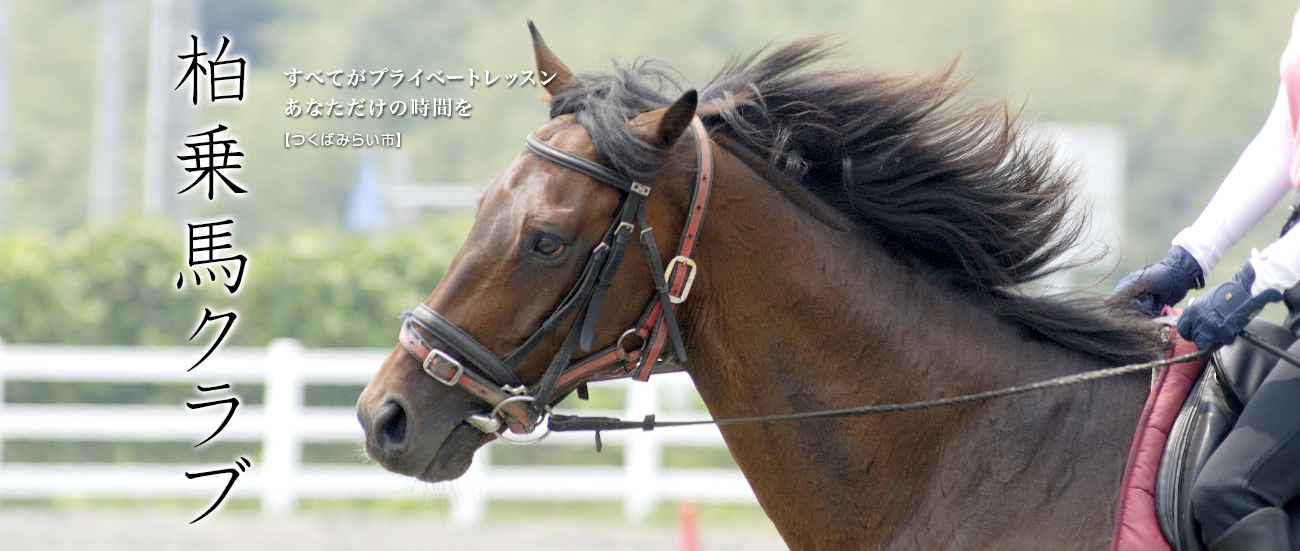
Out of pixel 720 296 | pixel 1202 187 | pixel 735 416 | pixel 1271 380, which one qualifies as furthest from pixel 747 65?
pixel 1202 187

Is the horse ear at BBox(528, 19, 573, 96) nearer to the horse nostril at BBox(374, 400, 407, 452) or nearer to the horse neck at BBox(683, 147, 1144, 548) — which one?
the horse neck at BBox(683, 147, 1144, 548)

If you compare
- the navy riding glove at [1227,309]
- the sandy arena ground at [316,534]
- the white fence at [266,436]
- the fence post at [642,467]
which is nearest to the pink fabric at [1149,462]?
the navy riding glove at [1227,309]

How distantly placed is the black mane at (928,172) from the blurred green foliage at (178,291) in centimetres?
868

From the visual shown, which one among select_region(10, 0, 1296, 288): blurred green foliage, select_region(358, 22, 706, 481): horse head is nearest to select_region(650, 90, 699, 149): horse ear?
select_region(358, 22, 706, 481): horse head

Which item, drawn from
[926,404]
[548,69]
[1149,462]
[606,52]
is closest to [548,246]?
[548,69]

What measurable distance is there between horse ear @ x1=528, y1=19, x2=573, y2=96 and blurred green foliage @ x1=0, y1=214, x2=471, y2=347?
8269mm

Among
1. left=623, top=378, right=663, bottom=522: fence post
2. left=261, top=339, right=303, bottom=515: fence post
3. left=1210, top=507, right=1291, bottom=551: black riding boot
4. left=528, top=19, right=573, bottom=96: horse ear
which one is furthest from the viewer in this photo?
left=623, top=378, right=663, bottom=522: fence post

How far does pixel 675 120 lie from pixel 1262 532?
1559 millimetres

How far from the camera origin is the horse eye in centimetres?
262

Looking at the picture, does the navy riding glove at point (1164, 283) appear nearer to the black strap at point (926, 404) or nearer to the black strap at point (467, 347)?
the black strap at point (926, 404)

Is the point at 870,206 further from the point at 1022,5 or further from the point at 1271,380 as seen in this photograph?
the point at 1022,5

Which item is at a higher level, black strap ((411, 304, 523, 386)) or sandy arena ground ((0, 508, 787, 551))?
black strap ((411, 304, 523, 386))

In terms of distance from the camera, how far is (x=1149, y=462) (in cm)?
255

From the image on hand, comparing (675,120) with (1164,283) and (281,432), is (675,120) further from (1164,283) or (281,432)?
(281,432)
